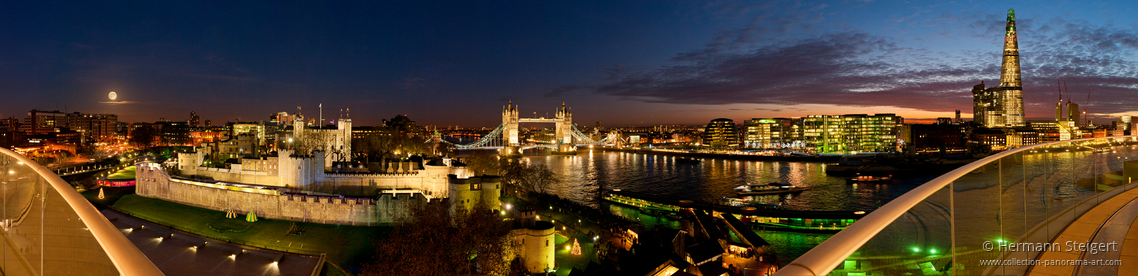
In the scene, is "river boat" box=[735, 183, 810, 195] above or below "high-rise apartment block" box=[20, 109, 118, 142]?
below

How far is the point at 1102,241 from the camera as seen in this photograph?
7.47ft

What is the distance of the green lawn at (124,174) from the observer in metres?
20.7

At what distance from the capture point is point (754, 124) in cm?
7888

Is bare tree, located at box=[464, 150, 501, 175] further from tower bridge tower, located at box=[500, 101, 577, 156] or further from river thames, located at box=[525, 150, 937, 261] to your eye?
tower bridge tower, located at box=[500, 101, 577, 156]

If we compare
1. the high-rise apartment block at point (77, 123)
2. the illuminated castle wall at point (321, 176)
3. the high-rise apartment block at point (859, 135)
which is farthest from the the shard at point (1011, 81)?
the high-rise apartment block at point (77, 123)

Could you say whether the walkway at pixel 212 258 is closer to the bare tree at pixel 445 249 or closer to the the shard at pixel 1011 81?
the bare tree at pixel 445 249

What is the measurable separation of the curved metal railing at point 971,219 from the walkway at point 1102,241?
0.06 m

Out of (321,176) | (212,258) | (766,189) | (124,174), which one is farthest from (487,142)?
(212,258)

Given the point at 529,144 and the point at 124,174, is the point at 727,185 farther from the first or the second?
the point at 529,144

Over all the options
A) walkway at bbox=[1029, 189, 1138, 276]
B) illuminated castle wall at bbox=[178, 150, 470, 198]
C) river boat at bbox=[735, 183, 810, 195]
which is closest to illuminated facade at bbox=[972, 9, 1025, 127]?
river boat at bbox=[735, 183, 810, 195]

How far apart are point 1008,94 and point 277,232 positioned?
8559 centimetres

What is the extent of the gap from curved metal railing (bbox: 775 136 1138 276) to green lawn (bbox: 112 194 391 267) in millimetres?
11049

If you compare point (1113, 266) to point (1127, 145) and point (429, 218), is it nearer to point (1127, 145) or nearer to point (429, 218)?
point (1127, 145)

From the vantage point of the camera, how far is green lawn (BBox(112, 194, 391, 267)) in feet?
37.2
